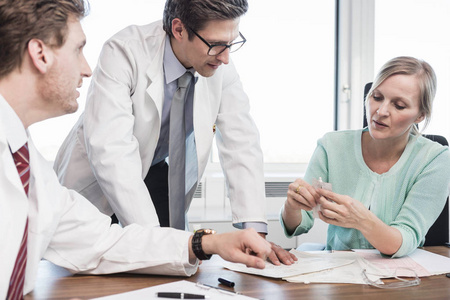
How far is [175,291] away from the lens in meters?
1.11

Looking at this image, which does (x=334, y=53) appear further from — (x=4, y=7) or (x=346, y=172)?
(x=4, y=7)

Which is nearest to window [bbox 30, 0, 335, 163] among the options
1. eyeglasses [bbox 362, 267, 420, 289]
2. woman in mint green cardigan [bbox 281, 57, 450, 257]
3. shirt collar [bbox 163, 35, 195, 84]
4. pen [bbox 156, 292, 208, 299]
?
woman in mint green cardigan [bbox 281, 57, 450, 257]

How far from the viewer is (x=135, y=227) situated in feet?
4.43

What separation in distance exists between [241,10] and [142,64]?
0.37 metres

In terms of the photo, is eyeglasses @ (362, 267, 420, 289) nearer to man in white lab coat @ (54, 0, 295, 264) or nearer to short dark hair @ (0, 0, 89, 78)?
man in white lab coat @ (54, 0, 295, 264)

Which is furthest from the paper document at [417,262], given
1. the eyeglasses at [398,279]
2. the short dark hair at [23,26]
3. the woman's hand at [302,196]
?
the short dark hair at [23,26]

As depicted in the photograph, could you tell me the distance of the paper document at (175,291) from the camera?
1074 mm

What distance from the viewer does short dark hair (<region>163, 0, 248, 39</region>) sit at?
159 cm

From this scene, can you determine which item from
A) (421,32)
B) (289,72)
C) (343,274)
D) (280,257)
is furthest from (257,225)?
(421,32)

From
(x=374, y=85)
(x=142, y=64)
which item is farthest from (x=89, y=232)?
(x=374, y=85)

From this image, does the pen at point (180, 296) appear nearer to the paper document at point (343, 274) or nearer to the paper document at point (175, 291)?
the paper document at point (175, 291)

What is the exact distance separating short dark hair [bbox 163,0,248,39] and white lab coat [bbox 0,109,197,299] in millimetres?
673

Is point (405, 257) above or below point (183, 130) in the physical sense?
below

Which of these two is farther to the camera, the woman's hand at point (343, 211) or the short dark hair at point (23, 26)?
the woman's hand at point (343, 211)
